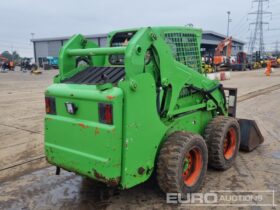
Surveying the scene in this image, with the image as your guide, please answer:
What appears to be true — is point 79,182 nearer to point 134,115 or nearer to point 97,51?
point 134,115

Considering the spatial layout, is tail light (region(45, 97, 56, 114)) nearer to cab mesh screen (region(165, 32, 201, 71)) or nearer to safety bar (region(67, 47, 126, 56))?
safety bar (region(67, 47, 126, 56))

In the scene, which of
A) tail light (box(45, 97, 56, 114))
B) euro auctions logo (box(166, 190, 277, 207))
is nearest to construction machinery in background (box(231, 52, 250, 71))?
euro auctions logo (box(166, 190, 277, 207))

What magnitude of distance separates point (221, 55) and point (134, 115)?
94.3 ft

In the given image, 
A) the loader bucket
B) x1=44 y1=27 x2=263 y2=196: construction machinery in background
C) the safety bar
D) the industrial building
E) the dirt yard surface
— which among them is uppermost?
the industrial building

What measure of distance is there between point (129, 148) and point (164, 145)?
0.54 metres

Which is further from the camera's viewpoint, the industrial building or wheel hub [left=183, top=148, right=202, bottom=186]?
the industrial building

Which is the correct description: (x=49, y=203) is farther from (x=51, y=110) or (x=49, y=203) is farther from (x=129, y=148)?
(x=129, y=148)

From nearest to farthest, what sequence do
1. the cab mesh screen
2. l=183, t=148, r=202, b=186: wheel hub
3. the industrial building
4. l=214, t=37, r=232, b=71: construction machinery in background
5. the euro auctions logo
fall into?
the euro auctions logo → l=183, t=148, r=202, b=186: wheel hub → the cab mesh screen → l=214, t=37, r=232, b=71: construction machinery in background → the industrial building

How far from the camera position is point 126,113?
3.01 metres

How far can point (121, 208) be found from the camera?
11.4 ft

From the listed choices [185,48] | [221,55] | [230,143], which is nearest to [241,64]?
[221,55]

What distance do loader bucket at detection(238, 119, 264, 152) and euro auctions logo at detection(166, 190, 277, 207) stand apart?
1.56 metres

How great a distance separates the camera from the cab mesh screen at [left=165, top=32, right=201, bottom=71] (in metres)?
3.94

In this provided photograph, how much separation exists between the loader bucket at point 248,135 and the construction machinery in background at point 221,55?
68.6 ft
